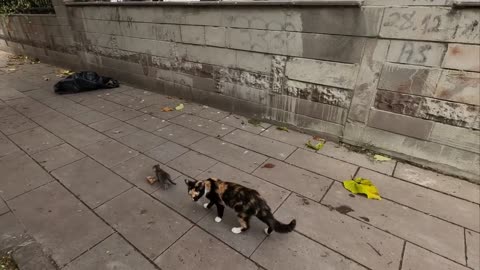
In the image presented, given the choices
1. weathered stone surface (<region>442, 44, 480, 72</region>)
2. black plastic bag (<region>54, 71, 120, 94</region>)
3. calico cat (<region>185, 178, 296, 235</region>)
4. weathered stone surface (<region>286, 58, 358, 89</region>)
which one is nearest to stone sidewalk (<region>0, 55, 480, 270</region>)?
calico cat (<region>185, 178, 296, 235</region>)

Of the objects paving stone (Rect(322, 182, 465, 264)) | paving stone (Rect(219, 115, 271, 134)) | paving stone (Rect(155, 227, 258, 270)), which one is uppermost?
paving stone (Rect(322, 182, 465, 264))

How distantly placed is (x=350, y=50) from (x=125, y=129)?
4.09 m

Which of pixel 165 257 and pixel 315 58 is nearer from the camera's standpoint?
pixel 165 257

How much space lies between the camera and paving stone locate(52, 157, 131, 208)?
3260 mm

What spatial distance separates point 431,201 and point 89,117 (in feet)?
19.8

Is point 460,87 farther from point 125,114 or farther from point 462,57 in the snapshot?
point 125,114

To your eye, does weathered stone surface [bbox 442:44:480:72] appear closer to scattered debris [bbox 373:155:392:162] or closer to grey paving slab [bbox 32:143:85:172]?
scattered debris [bbox 373:155:392:162]

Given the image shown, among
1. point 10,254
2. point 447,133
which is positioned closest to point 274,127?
point 447,133

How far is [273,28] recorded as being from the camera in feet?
14.5

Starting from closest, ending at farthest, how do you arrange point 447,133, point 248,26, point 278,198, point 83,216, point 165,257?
point 165,257 → point 83,216 → point 278,198 → point 447,133 → point 248,26

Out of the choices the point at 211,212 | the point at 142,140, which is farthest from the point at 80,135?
the point at 211,212

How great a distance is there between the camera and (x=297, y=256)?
8.18 ft

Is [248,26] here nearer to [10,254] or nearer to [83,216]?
[83,216]

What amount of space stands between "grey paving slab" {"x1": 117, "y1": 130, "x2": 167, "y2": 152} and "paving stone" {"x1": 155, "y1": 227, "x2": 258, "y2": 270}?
7.03ft
